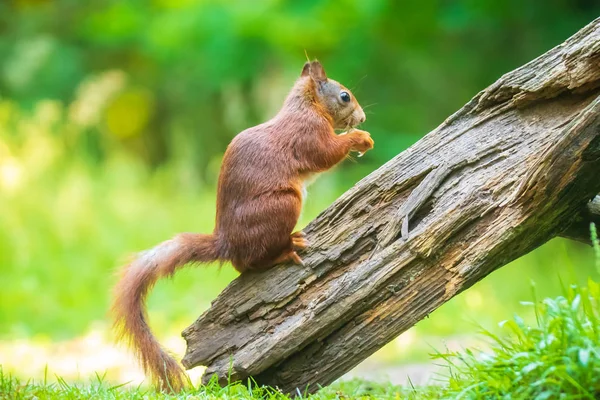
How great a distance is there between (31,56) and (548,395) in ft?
30.8

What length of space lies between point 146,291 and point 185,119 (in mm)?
8092

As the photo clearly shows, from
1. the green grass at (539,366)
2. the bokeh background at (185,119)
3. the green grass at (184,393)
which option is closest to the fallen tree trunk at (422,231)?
the green grass at (184,393)

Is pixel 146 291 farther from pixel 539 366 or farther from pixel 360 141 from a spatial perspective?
pixel 539 366

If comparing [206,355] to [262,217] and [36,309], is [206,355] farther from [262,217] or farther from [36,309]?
[36,309]

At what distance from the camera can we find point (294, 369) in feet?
10.7

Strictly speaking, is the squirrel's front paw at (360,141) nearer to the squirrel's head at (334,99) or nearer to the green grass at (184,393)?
the squirrel's head at (334,99)

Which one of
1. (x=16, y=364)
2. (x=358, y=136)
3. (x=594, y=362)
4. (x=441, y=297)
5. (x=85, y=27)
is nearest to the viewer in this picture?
(x=594, y=362)

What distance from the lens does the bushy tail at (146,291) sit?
3408mm

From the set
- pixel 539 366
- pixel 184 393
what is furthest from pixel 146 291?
pixel 539 366

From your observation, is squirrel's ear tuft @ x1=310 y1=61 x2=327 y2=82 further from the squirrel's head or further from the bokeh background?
the bokeh background

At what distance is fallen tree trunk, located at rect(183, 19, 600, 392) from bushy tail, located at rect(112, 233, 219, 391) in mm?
159

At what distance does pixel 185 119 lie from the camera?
11.3 meters

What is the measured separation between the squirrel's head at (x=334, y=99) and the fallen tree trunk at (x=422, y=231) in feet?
2.32

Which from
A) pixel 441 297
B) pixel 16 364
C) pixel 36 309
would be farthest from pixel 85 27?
pixel 441 297
